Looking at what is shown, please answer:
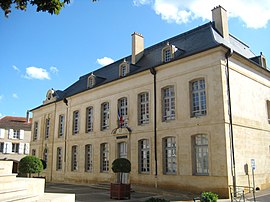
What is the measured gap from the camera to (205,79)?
13.9m

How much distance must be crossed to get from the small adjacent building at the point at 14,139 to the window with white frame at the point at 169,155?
26.7 m

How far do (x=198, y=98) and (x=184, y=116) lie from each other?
3.68ft

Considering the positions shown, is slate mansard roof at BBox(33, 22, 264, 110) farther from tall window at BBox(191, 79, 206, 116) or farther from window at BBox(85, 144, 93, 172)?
window at BBox(85, 144, 93, 172)

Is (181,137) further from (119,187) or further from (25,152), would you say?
(25,152)

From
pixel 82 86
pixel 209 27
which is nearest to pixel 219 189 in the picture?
pixel 209 27

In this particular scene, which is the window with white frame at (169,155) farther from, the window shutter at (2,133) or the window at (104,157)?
the window shutter at (2,133)

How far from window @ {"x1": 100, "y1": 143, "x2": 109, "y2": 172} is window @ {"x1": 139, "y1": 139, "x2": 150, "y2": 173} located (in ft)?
10.8

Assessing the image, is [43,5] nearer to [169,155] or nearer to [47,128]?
[169,155]

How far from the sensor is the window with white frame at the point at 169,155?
14.8 meters

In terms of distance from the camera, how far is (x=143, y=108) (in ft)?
56.1

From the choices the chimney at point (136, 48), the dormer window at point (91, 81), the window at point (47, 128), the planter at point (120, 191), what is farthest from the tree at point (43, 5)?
the window at point (47, 128)

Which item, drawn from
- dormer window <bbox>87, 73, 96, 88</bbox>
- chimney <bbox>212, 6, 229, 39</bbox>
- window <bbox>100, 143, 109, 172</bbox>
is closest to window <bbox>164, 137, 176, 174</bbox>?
window <bbox>100, 143, 109, 172</bbox>

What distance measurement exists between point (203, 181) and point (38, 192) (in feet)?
24.2

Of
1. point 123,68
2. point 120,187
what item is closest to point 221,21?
point 123,68
